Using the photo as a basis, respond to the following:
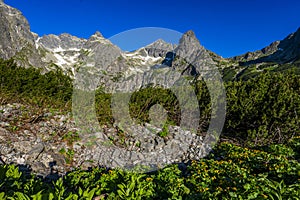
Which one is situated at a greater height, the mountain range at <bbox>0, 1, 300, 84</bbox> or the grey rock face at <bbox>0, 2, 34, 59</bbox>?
the grey rock face at <bbox>0, 2, 34, 59</bbox>

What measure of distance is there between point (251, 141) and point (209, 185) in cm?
831

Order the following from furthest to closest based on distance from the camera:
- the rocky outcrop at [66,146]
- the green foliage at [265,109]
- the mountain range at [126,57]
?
1. the mountain range at [126,57]
2. the green foliage at [265,109]
3. the rocky outcrop at [66,146]

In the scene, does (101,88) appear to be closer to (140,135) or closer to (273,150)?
(140,135)

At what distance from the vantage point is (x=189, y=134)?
12164 mm

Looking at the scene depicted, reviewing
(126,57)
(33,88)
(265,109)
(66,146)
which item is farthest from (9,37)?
(265,109)

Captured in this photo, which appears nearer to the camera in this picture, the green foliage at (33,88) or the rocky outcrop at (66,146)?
the rocky outcrop at (66,146)

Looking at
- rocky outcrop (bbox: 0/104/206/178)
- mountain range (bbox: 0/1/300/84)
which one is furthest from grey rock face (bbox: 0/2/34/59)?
rocky outcrop (bbox: 0/104/206/178)

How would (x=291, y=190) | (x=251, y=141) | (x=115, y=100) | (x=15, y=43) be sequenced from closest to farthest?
(x=291, y=190) < (x=251, y=141) < (x=115, y=100) < (x=15, y=43)

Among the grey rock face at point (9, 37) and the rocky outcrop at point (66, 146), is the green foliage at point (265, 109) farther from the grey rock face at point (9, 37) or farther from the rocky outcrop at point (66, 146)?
the grey rock face at point (9, 37)

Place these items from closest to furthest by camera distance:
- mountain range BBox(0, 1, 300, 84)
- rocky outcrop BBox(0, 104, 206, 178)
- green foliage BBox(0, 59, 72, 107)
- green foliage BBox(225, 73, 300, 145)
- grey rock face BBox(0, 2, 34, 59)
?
rocky outcrop BBox(0, 104, 206, 178)
green foliage BBox(225, 73, 300, 145)
green foliage BBox(0, 59, 72, 107)
mountain range BBox(0, 1, 300, 84)
grey rock face BBox(0, 2, 34, 59)

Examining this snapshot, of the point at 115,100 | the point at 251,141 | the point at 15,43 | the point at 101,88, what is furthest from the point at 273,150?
the point at 15,43

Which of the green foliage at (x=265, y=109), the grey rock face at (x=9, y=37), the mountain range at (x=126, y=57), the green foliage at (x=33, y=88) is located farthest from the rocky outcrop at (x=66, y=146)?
the grey rock face at (x=9, y=37)

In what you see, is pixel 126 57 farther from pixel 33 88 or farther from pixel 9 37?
pixel 9 37

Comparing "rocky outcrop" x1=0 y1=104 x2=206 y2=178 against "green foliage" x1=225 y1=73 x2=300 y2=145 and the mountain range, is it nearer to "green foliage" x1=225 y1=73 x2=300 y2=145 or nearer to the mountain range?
"green foliage" x1=225 y1=73 x2=300 y2=145
